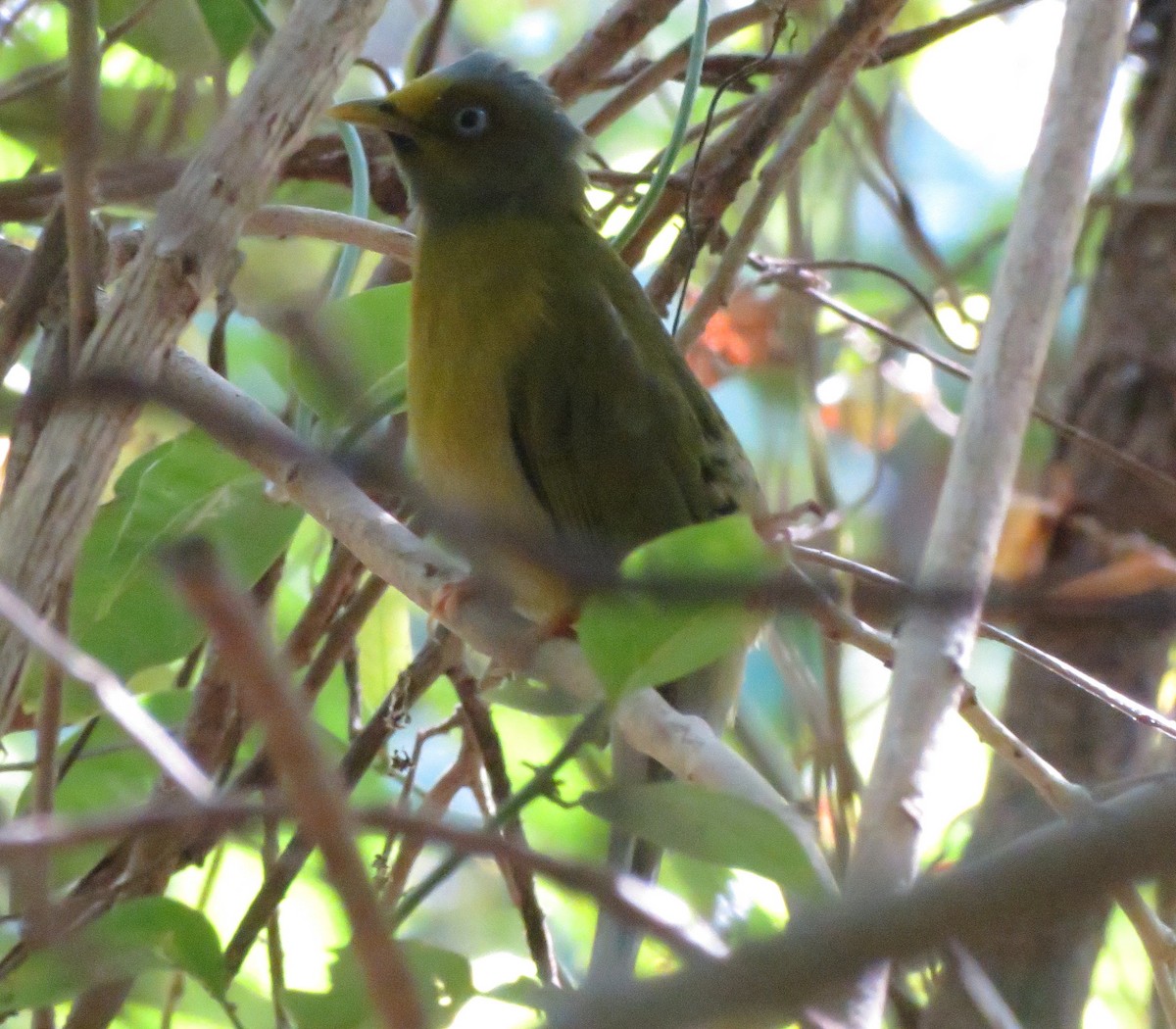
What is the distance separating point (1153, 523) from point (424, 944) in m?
2.81

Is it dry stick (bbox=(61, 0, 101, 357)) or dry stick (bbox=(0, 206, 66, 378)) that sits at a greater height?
dry stick (bbox=(0, 206, 66, 378))

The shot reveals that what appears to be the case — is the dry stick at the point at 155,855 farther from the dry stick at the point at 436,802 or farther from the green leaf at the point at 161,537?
the dry stick at the point at 436,802

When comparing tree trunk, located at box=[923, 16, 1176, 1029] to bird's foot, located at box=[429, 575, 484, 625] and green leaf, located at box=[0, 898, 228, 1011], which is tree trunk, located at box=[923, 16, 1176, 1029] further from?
green leaf, located at box=[0, 898, 228, 1011]

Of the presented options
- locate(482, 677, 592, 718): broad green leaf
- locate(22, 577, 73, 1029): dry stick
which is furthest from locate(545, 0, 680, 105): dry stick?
locate(22, 577, 73, 1029): dry stick

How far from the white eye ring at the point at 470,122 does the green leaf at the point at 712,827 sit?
6.98 feet

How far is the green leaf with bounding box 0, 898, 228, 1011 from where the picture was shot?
140 centimetres

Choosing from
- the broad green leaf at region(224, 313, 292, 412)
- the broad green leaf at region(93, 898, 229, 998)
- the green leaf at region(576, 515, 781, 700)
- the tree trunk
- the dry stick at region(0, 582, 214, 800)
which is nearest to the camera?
the dry stick at region(0, 582, 214, 800)

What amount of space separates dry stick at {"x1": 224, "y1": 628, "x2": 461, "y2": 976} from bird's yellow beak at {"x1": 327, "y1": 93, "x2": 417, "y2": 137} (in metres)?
1.07

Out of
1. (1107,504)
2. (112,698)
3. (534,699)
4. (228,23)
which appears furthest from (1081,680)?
(1107,504)

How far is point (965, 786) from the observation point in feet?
16.2

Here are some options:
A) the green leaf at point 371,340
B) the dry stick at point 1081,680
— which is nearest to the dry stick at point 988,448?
the dry stick at point 1081,680

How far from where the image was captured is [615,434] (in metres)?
2.86

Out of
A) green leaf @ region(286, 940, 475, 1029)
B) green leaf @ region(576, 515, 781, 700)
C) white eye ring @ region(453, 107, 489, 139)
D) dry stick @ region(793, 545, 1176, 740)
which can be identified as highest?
white eye ring @ region(453, 107, 489, 139)

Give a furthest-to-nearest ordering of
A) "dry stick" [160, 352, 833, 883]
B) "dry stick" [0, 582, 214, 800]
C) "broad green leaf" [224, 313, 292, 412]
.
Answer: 1. "broad green leaf" [224, 313, 292, 412]
2. "dry stick" [160, 352, 833, 883]
3. "dry stick" [0, 582, 214, 800]
